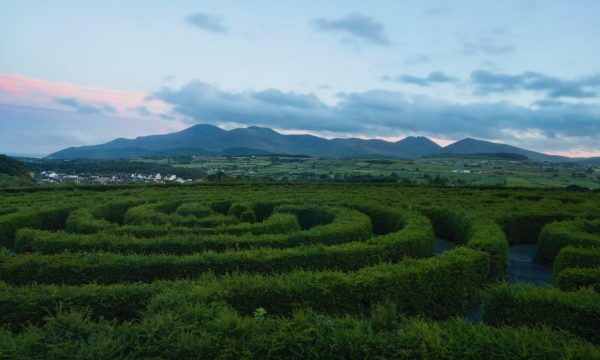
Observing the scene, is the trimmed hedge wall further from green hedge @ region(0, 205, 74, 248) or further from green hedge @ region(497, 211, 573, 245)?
green hedge @ region(497, 211, 573, 245)

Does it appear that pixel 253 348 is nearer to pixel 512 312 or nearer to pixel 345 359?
pixel 345 359

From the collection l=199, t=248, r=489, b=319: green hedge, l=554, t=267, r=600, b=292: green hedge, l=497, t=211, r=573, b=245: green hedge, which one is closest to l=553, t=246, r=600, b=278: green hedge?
l=554, t=267, r=600, b=292: green hedge

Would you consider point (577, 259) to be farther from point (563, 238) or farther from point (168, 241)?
point (168, 241)

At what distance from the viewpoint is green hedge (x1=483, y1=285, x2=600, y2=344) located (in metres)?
9.98

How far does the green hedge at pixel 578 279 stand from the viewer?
12.4m

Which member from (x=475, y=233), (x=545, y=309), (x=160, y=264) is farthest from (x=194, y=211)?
(x=545, y=309)

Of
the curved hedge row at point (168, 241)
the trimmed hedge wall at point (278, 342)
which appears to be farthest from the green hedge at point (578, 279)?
the curved hedge row at point (168, 241)

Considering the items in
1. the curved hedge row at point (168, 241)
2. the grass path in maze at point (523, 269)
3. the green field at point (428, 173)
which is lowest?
the grass path in maze at point (523, 269)

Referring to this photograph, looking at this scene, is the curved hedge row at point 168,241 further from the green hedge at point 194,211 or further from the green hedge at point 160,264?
the green hedge at point 194,211

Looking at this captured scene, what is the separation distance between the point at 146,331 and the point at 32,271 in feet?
27.0

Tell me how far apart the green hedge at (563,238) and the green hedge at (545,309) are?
758 centimetres

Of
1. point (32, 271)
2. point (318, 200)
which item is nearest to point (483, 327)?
point (32, 271)

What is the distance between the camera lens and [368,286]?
38.7ft

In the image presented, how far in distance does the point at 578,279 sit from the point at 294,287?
351 inches
